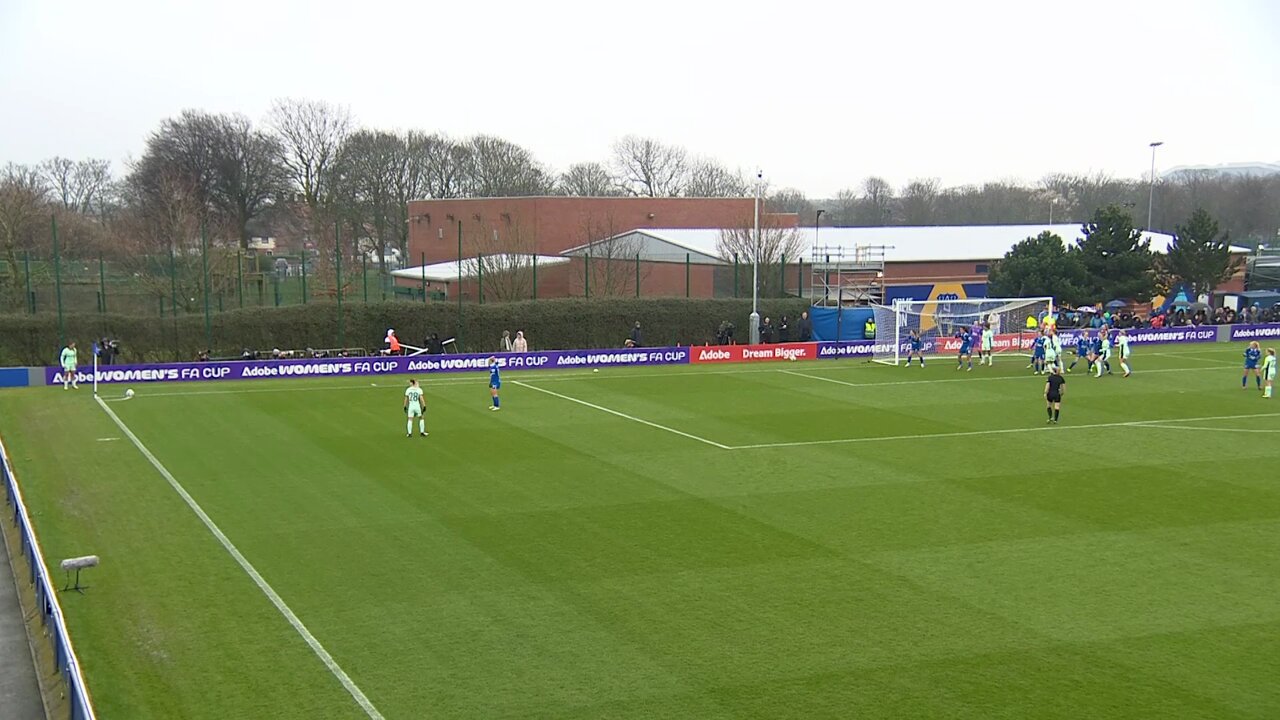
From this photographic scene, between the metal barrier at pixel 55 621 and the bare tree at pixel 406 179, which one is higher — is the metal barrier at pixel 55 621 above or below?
below

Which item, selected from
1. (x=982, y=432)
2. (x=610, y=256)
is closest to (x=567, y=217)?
(x=610, y=256)

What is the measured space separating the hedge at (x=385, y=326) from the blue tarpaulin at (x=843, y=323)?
134 centimetres

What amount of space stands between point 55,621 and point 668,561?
837cm

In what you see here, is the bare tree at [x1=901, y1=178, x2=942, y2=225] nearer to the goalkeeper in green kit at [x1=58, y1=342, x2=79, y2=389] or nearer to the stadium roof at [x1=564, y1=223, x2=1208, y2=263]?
the stadium roof at [x1=564, y1=223, x2=1208, y2=263]

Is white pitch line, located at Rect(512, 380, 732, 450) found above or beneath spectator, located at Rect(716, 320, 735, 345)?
beneath

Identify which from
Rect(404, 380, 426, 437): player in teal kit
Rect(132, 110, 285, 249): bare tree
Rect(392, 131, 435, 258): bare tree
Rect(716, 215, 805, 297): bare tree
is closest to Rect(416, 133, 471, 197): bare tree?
Rect(392, 131, 435, 258): bare tree

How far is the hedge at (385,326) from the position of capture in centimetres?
4100

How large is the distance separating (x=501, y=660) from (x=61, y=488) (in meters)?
13.2

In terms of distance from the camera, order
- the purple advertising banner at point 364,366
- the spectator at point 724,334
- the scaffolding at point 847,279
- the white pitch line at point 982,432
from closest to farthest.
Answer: the white pitch line at point 982,432 → the purple advertising banner at point 364,366 → the spectator at point 724,334 → the scaffolding at point 847,279

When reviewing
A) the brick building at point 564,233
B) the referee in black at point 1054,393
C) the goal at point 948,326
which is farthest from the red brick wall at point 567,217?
the referee in black at point 1054,393

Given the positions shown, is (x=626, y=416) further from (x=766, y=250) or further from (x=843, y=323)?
(x=766, y=250)

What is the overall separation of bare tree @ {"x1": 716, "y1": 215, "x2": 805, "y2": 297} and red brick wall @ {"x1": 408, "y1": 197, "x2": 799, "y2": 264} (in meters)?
2.21

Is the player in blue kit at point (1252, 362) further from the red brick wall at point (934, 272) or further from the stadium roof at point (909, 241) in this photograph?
the red brick wall at point (934, 272)

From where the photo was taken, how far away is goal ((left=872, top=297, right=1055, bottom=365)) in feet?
159
